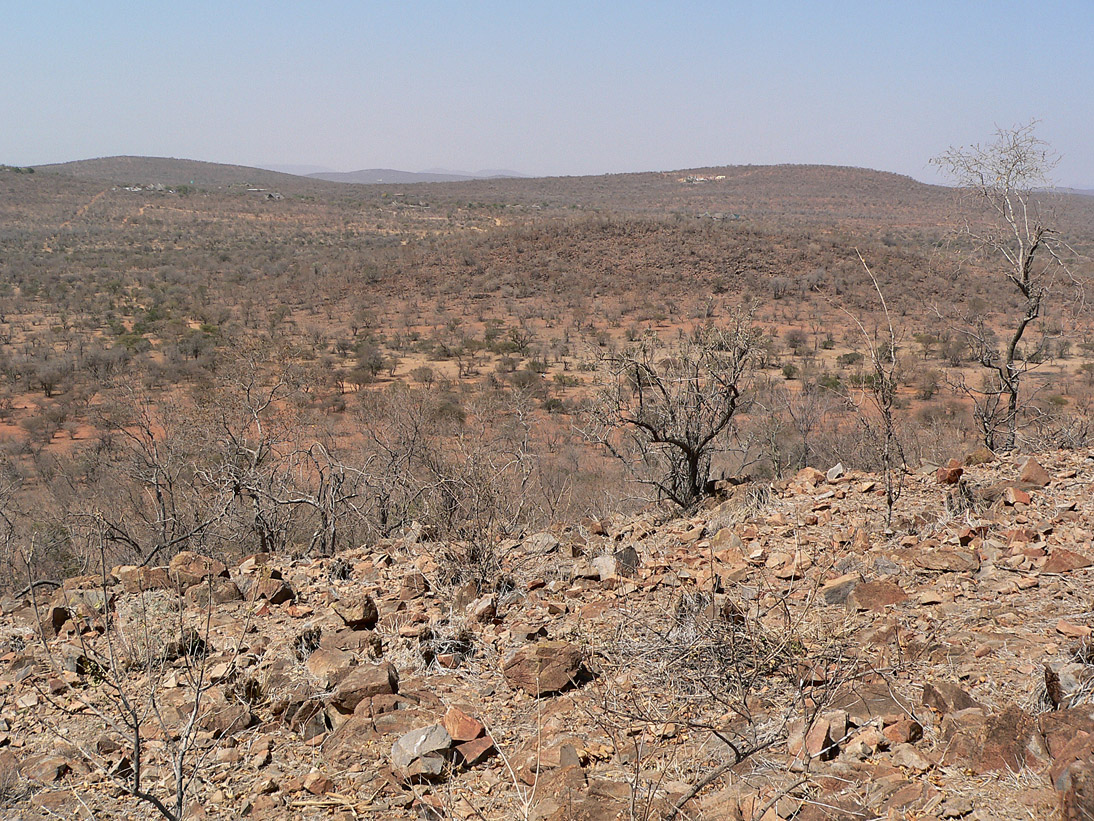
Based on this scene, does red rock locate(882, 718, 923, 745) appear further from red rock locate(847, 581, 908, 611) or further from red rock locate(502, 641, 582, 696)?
red rock locate(502, 641, 582, 696)

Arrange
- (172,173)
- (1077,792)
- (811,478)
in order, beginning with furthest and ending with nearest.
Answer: (172,173) < (811,478) < (1077,792)

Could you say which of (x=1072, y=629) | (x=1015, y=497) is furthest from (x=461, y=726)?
(x=1015, y=497)

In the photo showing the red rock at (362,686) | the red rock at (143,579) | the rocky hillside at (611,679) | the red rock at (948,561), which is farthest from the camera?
the red rock at (143,579)

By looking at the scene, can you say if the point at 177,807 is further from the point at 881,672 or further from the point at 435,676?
the point at 881,672

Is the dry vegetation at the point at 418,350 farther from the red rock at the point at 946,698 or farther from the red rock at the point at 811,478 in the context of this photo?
the red rock at the point at 946,698

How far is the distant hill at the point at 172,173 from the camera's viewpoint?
86.7m

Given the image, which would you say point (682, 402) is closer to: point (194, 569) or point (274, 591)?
point (274, 591)

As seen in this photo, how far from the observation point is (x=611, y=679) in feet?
12.6

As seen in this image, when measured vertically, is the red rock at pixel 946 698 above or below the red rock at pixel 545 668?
above

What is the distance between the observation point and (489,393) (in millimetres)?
18391

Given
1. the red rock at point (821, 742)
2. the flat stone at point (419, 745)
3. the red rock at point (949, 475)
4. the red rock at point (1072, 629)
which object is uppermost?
the red rock at point (949, 475)

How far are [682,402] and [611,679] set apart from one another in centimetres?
475

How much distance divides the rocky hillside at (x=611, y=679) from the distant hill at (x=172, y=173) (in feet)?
289

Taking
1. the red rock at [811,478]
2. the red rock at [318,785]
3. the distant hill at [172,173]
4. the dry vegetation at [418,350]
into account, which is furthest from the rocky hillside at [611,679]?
the distant hill at [172,173]
